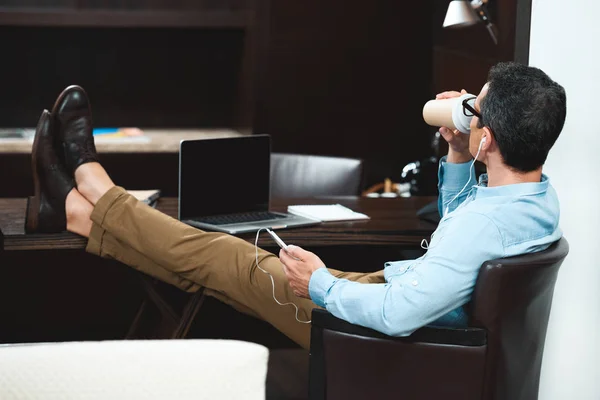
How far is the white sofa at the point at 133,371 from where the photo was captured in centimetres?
113

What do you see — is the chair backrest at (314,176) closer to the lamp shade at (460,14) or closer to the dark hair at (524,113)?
the lamp shade at (460,14)

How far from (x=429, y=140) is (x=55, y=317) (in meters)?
2.59

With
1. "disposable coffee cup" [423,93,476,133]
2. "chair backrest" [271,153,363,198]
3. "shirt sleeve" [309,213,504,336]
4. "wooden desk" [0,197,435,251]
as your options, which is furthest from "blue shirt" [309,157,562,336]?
"chair backrest" [271,153,363,198]

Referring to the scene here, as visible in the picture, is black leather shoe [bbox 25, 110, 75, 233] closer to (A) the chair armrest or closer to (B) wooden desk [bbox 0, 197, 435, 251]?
(B) wooden desk [bbox 0, 197, 435, 251]

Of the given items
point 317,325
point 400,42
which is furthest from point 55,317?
point 400,42

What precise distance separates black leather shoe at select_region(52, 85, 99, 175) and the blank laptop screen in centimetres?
39

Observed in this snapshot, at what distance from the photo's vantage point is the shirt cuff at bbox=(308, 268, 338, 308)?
2.00m

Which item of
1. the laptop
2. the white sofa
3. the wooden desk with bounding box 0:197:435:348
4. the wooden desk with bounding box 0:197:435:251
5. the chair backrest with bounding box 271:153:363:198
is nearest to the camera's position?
the white sofa

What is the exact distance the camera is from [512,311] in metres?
1.84

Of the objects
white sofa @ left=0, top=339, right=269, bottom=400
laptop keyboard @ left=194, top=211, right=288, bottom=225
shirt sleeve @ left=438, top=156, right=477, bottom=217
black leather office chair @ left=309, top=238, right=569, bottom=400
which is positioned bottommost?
black leather office chair @ left=309, top=238, right=569, bottom=400

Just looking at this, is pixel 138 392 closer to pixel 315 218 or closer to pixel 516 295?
pixel 516 295

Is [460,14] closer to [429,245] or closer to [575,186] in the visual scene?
[575,186]

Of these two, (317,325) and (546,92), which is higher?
(546,92)

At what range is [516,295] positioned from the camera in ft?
5.99
